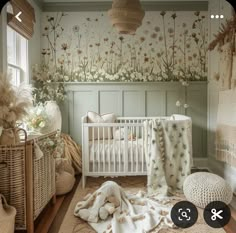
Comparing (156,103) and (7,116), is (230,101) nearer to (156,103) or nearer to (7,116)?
(156,103)

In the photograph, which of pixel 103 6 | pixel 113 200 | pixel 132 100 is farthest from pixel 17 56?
pixel 113 200

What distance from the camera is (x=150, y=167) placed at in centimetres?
219

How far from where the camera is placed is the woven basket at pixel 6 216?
1220 mm

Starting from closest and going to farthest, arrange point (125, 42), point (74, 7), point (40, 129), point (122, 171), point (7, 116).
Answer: point (7, 116)
point (40, 129)
point (122, 171)
point (74, 7)
point (125, 42)

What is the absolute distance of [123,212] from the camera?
1.64 meters

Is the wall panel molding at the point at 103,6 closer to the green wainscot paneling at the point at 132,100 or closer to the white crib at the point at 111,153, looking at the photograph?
the green wainscot paneling at the point at 132,100

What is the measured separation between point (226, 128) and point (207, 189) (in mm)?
960

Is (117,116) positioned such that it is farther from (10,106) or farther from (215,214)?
(215,214)

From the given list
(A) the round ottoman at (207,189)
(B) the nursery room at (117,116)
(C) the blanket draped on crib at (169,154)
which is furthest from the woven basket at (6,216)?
(C) the blanket draped on crib at (169,154)

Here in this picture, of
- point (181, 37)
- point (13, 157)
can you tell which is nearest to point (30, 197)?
point (13, 157)

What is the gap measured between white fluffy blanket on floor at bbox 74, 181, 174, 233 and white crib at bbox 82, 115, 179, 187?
46 centimetres

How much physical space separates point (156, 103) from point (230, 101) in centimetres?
100

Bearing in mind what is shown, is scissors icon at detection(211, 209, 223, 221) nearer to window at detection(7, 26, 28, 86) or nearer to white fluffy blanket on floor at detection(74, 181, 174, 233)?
white fluffy blanket on floor at detection(74, 181, 174, 233)

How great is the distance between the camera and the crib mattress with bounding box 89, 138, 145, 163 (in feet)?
7.76
